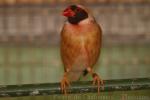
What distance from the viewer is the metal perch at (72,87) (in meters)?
1.21

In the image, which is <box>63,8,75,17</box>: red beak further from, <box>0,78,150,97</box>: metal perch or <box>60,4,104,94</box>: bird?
<box>0,78,150,97</box>: metal perch

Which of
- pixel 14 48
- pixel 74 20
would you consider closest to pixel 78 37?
pixel 74 20

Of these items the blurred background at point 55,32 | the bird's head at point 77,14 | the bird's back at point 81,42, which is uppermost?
the bird's head at point 77,14

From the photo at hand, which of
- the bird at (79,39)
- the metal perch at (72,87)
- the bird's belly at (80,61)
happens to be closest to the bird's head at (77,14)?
the bird at (79,39)

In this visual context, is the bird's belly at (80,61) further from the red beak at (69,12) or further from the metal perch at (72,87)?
the metal perch at (72,87)

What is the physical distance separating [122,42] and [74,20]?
2320mm

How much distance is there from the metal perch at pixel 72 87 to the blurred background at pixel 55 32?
2491 mm

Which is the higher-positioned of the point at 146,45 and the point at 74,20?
the point at 74,20

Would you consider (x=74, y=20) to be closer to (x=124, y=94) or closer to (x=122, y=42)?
(x=124, y=94)

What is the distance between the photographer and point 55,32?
411cm

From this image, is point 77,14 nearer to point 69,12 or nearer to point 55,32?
point 69,12

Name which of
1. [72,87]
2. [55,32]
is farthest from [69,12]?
[55,32]

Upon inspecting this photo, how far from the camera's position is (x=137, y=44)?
4133mm

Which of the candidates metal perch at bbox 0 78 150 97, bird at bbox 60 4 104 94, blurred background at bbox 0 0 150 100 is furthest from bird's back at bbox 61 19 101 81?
blurred background at bbox 0 0 150 100
